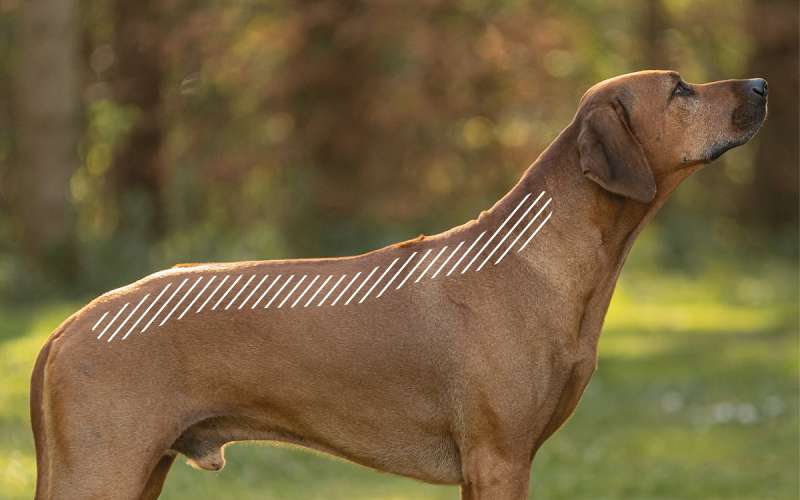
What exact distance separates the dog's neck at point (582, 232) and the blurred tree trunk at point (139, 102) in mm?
16121

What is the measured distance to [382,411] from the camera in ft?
16.8

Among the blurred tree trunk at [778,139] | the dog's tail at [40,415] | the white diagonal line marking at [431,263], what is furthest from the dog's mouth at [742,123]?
the blurred tree trunk at [778,139]

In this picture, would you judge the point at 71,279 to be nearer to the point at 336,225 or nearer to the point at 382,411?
the point at 336,225

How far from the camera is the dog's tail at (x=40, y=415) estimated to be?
4832 millimetres

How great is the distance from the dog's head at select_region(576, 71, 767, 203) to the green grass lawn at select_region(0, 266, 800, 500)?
12.6ft

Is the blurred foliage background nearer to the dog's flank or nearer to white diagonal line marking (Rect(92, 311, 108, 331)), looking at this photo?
the dog's flank

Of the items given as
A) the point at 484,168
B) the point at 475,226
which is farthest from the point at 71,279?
the point at 475,226

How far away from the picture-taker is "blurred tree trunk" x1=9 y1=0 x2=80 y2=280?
52.0ft

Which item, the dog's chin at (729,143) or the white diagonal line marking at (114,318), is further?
the dog's chin at (729,143)

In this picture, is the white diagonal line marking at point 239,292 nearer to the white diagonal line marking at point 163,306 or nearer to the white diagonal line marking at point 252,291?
the white diagonal line marking at point 252,291

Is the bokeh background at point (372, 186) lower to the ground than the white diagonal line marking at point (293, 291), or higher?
lower

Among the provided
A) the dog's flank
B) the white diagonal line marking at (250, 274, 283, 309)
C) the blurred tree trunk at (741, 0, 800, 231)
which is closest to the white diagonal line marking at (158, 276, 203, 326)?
the dog's flank

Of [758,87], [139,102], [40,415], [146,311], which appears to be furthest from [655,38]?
[40,415]

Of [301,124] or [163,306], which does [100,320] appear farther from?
[301,124]
